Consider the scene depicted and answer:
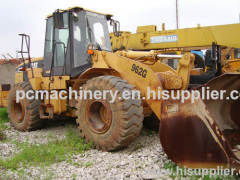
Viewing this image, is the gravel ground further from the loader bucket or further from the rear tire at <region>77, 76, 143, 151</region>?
the loader bucket

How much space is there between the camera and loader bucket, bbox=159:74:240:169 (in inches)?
128

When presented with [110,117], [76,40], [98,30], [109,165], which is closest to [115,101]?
[110,117]

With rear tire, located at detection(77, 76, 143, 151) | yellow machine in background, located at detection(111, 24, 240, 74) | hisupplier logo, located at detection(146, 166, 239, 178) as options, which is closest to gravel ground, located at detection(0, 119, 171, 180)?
hisupplier logo, located at detection(146, 166, 239, 178)

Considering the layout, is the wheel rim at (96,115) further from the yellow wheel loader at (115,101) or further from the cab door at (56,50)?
the cab door at (56,50)

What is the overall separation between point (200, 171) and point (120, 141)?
139 cm

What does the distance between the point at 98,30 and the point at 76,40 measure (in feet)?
1.75

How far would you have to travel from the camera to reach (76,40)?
5848mm

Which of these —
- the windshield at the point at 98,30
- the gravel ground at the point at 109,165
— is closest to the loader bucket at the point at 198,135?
the gravel ground at the point at 109,165

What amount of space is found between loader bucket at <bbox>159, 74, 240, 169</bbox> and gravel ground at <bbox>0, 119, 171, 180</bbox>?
362 millimetres

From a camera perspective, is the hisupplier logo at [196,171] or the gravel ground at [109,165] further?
the gravel ground at [109,165]

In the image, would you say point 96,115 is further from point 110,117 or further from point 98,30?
point 98,30

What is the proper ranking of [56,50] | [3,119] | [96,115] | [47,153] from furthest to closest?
[3,119] < [56,50] < [96,115] < [47,153]

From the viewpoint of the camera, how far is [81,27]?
5.82 metres

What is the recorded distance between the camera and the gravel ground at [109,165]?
3.59 meters
